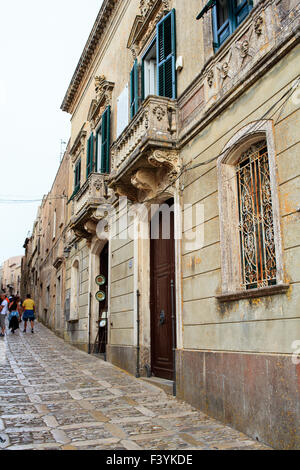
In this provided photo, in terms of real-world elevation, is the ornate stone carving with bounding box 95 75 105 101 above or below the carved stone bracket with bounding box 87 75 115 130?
above

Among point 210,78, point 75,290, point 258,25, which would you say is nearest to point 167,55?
point 210,78

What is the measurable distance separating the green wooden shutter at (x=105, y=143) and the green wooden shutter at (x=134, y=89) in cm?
203

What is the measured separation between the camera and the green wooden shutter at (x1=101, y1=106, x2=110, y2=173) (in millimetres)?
12445

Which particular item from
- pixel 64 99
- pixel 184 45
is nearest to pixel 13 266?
pixel 64 99

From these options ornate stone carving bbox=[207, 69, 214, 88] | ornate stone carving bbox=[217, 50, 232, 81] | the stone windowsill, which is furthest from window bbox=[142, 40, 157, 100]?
the stone windowsill

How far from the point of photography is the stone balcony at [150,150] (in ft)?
25.6

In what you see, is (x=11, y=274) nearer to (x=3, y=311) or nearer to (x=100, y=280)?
(x=3, y=311)

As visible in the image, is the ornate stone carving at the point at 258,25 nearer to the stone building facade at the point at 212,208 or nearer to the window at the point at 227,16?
the stone building facade at the point at 212,208

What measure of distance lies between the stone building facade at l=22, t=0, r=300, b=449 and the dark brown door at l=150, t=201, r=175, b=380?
41 millimetres

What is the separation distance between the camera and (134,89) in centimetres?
1030

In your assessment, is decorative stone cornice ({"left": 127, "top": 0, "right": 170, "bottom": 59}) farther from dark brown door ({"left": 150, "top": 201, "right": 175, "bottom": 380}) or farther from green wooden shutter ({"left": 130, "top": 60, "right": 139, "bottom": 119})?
dark brown door ({"left": 150, "top": 201, "right": 175, "bottom": 380})

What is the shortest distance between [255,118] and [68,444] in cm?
459

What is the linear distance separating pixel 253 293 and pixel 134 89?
6847 millimetres

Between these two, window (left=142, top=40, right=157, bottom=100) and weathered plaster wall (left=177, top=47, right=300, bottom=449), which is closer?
weathered plaster wall (left=177, top=47, right=300, bottom=449)
